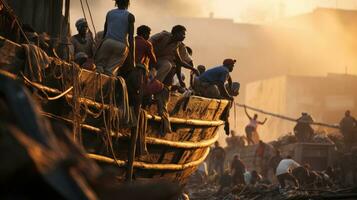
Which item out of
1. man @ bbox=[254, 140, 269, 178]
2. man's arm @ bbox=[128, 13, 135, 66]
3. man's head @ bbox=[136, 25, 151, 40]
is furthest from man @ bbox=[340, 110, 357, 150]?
man's arm @ bbox=[128, 13, 135, 66]

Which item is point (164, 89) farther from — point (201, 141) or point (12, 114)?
point (12, 114)

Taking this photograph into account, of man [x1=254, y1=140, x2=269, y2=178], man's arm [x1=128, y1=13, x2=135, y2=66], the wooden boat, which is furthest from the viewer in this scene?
man [x1=254, y1=140, x2=269, y2=178]

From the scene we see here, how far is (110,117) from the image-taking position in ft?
43.7

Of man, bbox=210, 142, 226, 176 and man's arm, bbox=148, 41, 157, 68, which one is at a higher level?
man's arm, bbox=148, 41, 157, 68

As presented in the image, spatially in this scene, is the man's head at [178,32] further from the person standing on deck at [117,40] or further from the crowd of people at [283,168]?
the crowd of people at [283,168]

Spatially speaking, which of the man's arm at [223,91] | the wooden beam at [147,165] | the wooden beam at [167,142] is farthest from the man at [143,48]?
the man's arm at [223,91]

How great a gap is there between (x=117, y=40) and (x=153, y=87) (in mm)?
1387

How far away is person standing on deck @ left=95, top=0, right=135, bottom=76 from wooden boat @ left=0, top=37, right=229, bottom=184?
272mm

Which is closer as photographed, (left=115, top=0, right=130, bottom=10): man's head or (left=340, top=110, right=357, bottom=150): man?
(left=115, top=0, right=130, bottom=10): man's head

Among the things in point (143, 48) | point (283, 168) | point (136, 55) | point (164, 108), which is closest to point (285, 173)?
point (283, 168)

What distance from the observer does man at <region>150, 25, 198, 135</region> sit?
49.5 feet

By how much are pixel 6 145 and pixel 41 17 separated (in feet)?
38.4

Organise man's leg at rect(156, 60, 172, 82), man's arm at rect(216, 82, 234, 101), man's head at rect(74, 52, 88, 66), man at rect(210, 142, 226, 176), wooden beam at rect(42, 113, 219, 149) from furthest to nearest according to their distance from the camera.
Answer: man at rect(210, 142, 226, 176) → man's arm at rect(216, 82, 234, 101) → man's leg at rect(156, 60, 172, 82) → man's head at rect(74, 52, 88, 66) → wooden beam at rect(42, 113, 219, 149)

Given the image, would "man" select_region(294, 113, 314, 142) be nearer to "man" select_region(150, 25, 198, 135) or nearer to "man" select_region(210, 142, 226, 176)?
"man" select_region(210, 142, 226, 176)
